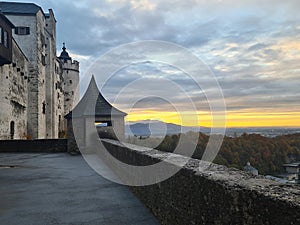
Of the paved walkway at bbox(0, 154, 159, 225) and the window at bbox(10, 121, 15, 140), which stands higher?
the window at bbox(10, 121, 15, 140)

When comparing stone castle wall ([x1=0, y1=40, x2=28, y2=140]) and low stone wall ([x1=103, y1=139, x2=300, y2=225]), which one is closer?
low stone wall ([x1=103, y1=139, x2=300, y2=225])

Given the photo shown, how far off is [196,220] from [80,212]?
257cm

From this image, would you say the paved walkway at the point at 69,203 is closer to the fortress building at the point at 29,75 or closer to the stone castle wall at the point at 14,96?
the fortress building at the point at 29,75

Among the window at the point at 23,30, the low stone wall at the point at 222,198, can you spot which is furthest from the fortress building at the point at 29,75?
the low stone wall at the point at 222,198

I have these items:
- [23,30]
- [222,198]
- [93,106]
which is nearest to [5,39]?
[93,106]

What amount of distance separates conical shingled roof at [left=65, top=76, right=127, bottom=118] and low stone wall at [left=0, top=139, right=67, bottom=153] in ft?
8.55

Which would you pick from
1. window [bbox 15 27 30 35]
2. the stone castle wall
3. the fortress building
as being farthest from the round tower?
the stone castle wall

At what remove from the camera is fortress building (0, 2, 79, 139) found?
899 inches

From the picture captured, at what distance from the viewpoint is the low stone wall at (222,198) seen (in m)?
1.71

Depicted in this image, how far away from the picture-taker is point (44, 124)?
3488 cm

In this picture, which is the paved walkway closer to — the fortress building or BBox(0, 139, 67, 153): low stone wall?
BBox(0, 139, 67, 153): low stone wall

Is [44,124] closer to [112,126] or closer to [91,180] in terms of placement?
[112,126]

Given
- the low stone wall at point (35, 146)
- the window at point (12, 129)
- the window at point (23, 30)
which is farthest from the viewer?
the window at point (23, 30)

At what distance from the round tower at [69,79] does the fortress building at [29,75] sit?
1315 mm
